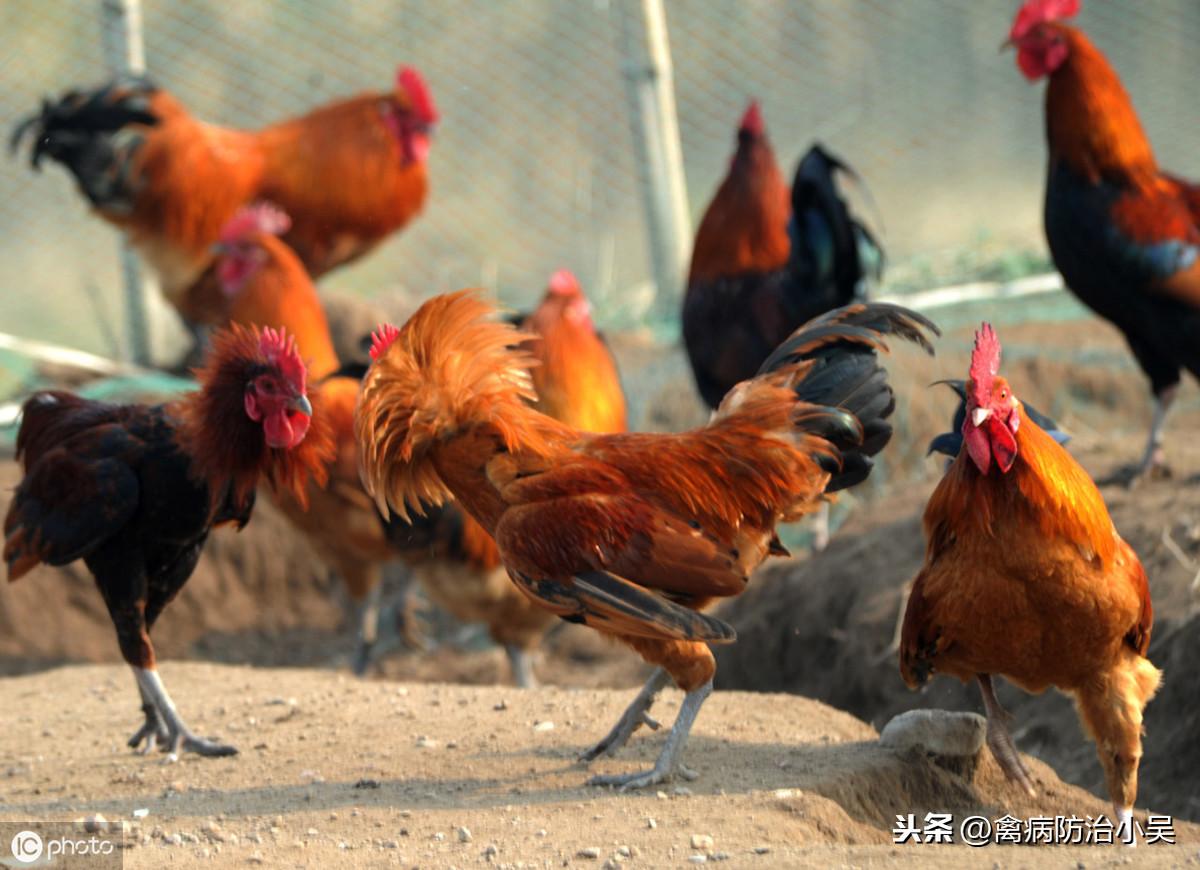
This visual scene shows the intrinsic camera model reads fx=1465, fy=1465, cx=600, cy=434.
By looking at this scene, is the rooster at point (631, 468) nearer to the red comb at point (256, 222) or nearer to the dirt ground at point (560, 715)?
the dirt ground at point (560, 715)

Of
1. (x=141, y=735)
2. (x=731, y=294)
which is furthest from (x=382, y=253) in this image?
(x=141, y=735)

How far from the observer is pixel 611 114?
1493 cm

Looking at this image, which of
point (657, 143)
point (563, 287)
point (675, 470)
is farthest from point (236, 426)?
point (657, 143)

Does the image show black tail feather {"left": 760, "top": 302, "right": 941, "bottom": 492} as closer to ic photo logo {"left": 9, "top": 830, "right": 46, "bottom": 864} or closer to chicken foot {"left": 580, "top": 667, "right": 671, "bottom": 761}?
chicken foot {"left": 580, "top": 667, "right": 671, "bottom": 761}

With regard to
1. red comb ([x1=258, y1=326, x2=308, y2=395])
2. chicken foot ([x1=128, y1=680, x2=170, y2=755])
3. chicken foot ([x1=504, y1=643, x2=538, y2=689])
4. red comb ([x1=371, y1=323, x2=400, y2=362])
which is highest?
red comb ([x1=371, y1=323, x2=400, y2=362])

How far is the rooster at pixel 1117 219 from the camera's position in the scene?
5699mm

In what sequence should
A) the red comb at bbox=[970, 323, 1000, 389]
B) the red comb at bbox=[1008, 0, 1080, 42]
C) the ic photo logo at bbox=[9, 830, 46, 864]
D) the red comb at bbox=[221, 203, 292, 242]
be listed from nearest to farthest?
the ic photo logo at bbox=[9, 830, 46, 864] → the red comb at bbox=[970, 323, 1000, 389] → the red comb at bbox=[1008, 0, 1080, 42] → the red comb at bbox=[221, 203, 292, 242]

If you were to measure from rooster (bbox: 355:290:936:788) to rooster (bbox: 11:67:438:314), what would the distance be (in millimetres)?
4057

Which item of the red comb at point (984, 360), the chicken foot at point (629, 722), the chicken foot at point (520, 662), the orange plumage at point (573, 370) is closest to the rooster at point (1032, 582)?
the red comb at point (984, 360)

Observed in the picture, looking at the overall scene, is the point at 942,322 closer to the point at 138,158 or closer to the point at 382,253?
the point at 138,158

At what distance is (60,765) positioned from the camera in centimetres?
469

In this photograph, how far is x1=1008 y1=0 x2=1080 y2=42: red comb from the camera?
6.25 meters

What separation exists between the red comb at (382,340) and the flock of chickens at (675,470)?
2cm

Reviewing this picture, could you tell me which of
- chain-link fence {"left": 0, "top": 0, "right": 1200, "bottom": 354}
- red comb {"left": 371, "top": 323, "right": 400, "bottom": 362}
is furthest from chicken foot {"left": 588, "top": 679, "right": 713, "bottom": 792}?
chain-link fence {"left": 0, "top": 0, "right": 1200, "bottom": 354}
